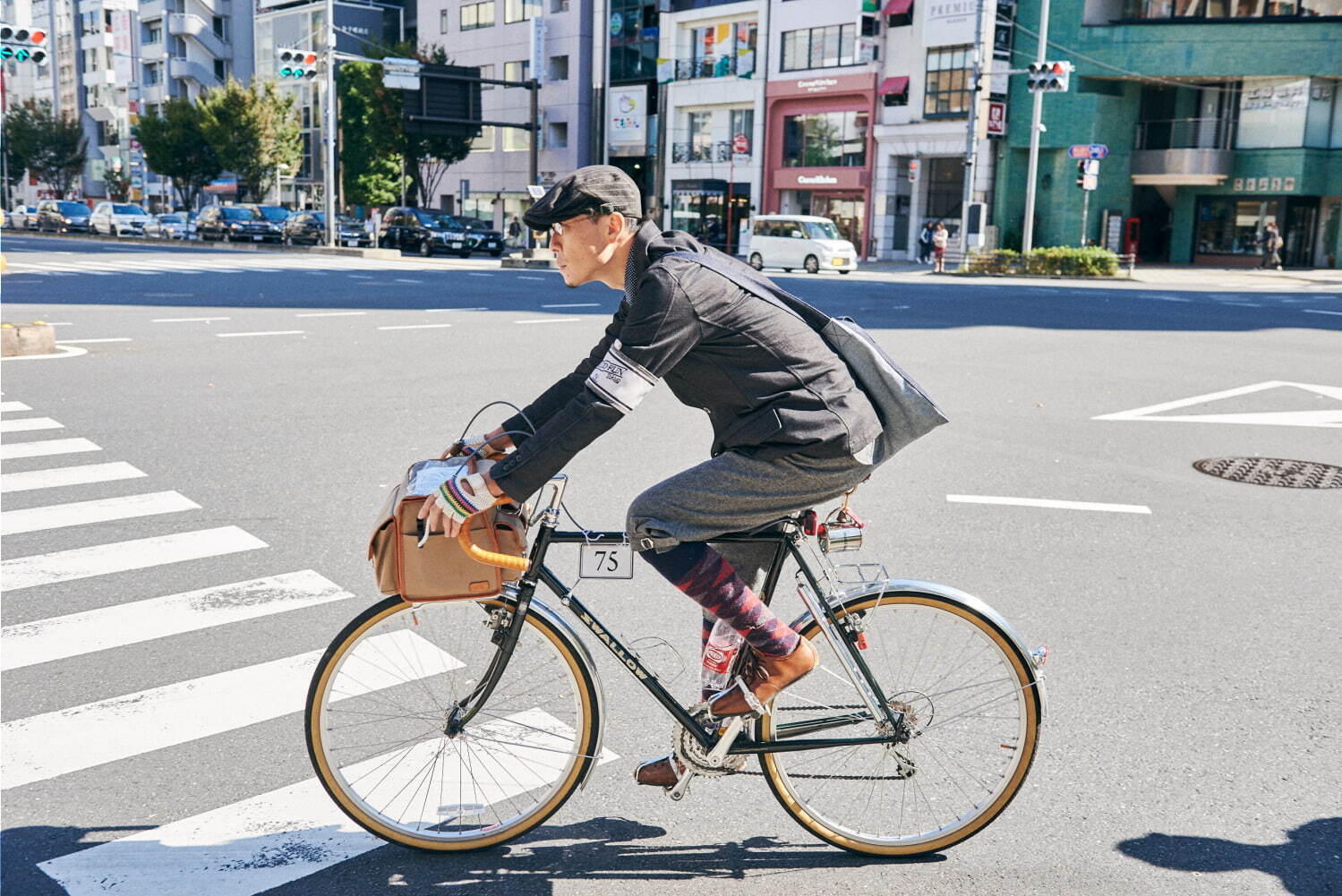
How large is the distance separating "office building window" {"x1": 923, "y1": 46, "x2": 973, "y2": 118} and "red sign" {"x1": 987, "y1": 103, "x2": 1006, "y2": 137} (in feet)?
3.54

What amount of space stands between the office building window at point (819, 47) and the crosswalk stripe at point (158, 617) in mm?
47849

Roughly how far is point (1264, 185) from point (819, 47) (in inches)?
723

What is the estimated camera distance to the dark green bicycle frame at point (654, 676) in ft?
10.2

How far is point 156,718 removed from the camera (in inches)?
163

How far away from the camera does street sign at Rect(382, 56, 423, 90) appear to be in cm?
3825

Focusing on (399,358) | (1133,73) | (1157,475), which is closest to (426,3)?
(1133,73)

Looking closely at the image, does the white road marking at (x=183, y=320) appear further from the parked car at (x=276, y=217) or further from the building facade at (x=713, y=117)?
the building facade at (x=713, y=117)

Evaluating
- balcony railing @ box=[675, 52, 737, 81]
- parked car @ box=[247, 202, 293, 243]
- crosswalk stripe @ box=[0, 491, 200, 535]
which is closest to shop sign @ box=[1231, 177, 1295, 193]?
balcony railing @ box=[675, 52, 737, 81]

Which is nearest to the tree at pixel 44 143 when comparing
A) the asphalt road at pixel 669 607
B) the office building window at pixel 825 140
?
the office building window at pixel 825 140

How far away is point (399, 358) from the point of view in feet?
42.9

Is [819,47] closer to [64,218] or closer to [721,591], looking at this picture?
[64,218]

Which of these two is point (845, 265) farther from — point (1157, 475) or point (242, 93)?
point (242, 93)

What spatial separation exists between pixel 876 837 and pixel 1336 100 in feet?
159

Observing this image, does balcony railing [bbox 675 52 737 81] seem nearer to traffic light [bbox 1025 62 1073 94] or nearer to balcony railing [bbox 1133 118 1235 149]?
balcony railing [bbox 1133 118 1235 149]
